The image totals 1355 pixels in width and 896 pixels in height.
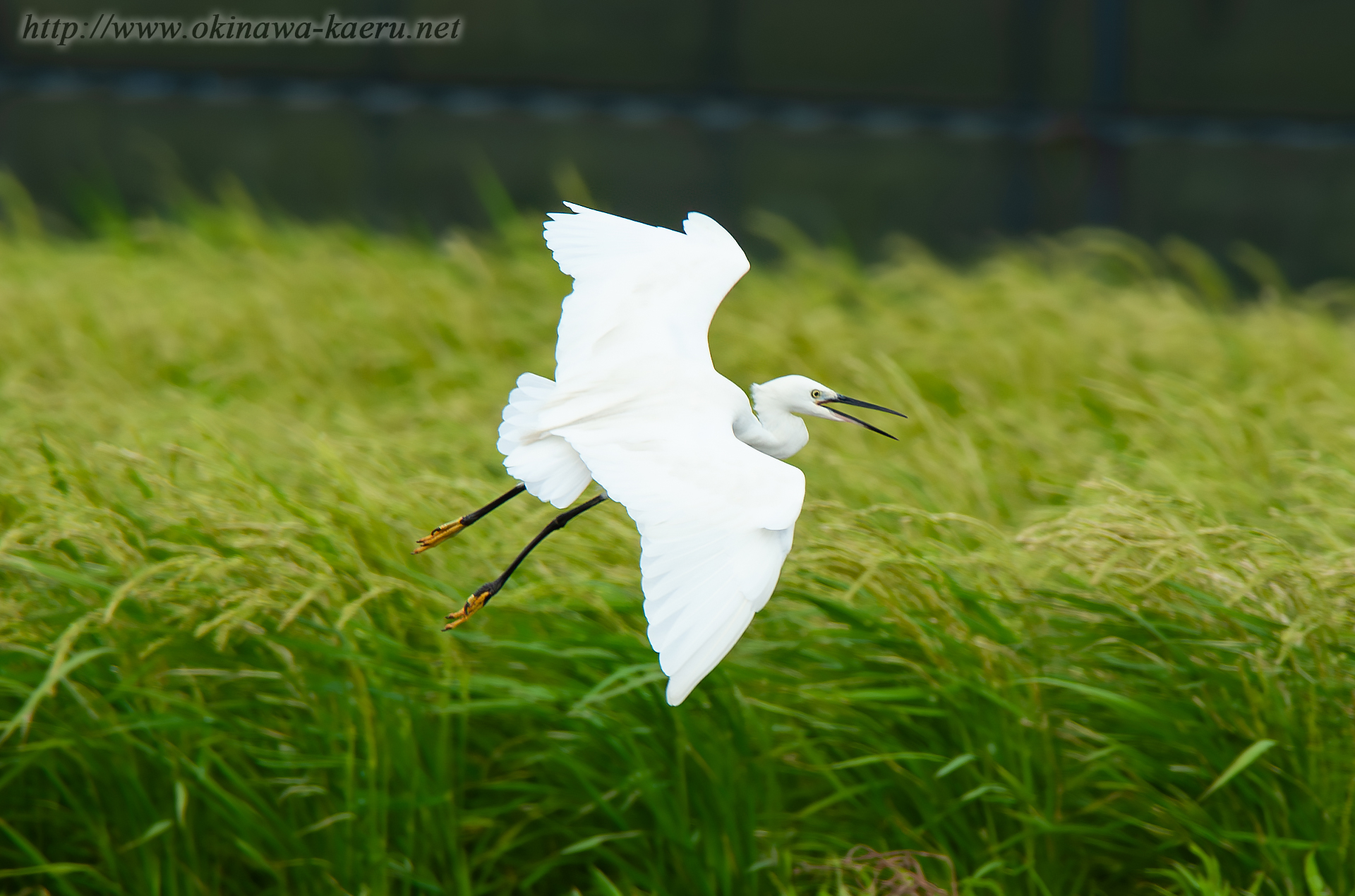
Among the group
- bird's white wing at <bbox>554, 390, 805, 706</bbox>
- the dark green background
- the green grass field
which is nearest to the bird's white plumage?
bird's white wing at <bbox>554, 390, 805, 706</bbox>

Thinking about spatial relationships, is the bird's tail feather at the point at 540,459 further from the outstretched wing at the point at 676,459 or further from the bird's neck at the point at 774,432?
the bird's neck at the point at 774,432

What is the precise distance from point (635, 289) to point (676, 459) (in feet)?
1.08

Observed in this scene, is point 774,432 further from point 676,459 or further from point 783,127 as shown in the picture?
point 783,127

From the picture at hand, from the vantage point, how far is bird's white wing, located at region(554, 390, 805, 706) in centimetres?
95

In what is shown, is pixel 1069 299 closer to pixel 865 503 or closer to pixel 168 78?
pixel 865 503

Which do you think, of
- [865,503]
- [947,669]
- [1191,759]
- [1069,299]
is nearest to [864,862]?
Answer: [947,669]

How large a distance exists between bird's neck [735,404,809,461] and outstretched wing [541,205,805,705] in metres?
0.03

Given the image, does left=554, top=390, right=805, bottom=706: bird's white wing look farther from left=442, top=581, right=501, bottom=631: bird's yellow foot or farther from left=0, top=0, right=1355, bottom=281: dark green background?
left=0, top=0, right=1355, bottom=281: dark green background

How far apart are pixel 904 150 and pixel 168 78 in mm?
3138

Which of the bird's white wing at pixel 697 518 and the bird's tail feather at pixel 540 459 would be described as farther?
the bird's tail feather at pixel 540 459

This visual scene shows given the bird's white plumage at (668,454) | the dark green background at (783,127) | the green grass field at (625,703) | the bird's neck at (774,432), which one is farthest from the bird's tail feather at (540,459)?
the dark green background at (783,127)

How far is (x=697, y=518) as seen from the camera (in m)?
1.00

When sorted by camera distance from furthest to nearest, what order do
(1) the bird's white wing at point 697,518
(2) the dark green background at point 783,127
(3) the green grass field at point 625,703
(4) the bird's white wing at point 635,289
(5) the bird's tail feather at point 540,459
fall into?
(2) the dark green background at point 783,127 < (3) the green grass field at point 625,703 < (4) the bird's white wing at point 635,289 < (5) the bird's tail feather at point 540,459 < (1) the bird's white wing at point 697,518

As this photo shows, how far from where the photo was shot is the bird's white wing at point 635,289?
3.94 ft
